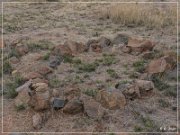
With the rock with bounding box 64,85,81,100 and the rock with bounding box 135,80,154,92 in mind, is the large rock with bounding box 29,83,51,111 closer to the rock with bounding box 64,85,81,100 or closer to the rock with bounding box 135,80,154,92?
the rock with bounding box 64,85,81,100

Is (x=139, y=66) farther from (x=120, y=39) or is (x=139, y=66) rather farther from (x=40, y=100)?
(x=40, y=100)

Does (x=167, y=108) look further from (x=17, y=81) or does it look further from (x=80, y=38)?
(x=80, y=38)

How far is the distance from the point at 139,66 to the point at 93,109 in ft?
7.78

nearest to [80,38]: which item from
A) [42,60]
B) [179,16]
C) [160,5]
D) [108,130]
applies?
[42,60]

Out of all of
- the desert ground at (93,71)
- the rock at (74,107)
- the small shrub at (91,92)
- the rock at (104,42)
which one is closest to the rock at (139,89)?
the desert ground at (93,71)

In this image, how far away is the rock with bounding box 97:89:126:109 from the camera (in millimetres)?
6789

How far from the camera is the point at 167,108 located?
6.97m

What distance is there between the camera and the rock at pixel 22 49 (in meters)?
9.76

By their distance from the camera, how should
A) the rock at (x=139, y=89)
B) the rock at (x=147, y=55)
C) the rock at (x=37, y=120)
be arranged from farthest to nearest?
the rock at (x=147, y=55) → the rock at (x=139, y=89) → the rock at (x=37, y=120)

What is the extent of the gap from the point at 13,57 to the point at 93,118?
3.41 metres

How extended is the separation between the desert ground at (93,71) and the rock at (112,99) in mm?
15

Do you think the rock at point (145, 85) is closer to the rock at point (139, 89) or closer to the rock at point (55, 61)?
the rock at point (139, 89)

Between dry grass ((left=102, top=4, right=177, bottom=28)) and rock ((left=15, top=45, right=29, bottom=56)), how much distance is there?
3304 mm

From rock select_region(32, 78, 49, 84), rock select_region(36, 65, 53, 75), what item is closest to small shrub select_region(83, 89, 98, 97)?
rock select_region(32, 78, 49, 84)
